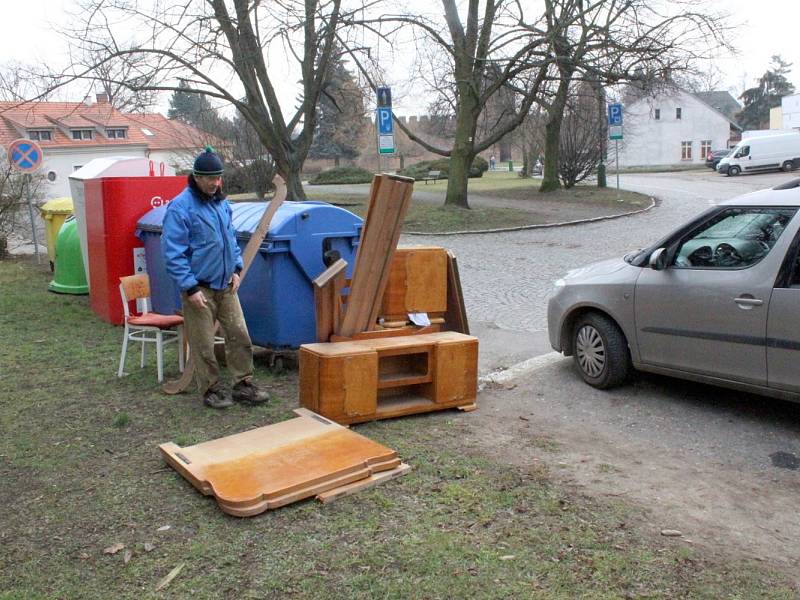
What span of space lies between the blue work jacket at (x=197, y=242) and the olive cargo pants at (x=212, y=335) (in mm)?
132

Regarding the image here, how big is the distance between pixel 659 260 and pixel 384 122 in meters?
11.5

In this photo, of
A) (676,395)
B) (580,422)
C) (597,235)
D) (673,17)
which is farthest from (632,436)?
(673,17)

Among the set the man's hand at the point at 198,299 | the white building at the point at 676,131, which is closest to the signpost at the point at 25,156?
the man's hand at the point at 198,299

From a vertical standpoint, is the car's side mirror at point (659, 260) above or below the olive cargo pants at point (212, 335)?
above

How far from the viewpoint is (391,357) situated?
5926 millimetres

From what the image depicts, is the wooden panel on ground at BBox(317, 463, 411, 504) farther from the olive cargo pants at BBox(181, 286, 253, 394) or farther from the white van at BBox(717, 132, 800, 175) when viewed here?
the white van at BBox(717, 132, 800, 175)

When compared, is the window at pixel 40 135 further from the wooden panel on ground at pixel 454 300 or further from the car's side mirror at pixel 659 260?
the car's side mirror at pixel 659 260

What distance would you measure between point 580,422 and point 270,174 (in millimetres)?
24922

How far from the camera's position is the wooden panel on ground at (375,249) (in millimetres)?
5719

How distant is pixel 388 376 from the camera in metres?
5.79

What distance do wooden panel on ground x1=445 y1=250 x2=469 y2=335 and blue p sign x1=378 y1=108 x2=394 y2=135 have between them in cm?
1057

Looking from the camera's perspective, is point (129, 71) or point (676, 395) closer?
point (676, 395)

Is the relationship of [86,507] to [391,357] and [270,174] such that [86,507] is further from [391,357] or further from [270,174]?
[270,174]

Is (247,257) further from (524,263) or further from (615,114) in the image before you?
(615,114)
